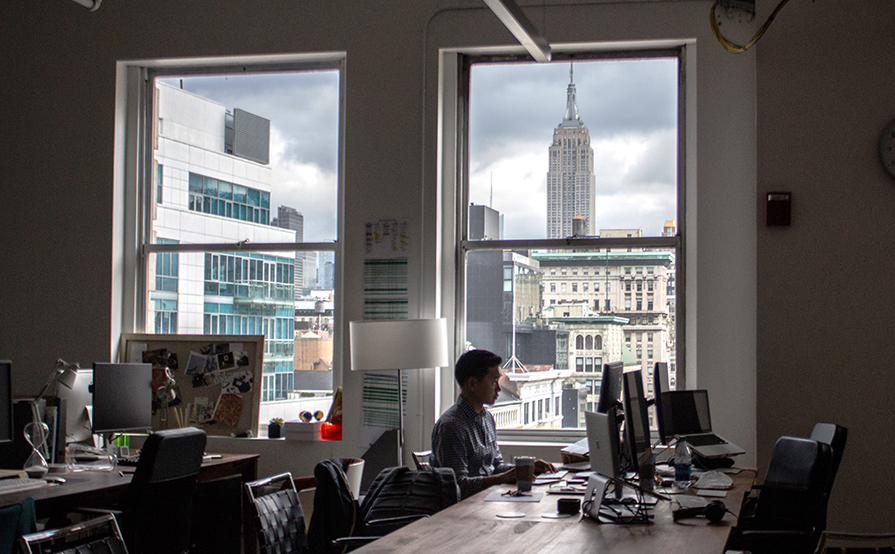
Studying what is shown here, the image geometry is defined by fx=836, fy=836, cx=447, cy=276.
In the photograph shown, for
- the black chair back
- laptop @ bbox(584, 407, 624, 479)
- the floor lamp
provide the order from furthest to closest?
the floor lamp → the black chair back → laptop @ bbox(584, 407, 624, 479)

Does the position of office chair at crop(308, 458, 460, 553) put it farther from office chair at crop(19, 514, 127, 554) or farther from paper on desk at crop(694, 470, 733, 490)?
paper on desk at crop(694, 470, 733, 490)

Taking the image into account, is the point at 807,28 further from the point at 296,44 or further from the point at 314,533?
the point at 314,533

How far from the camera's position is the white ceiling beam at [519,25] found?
11.9 feet

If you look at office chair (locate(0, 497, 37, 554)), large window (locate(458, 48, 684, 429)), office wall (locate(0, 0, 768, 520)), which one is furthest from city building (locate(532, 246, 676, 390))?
office chair (locate(0, 497, 37, 554))

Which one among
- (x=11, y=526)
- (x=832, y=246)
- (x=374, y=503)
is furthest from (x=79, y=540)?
(x=832, y=246)

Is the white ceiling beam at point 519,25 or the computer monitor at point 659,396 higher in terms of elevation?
the white ceiling beam at point 519,25

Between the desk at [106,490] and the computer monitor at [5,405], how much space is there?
1.06 feet

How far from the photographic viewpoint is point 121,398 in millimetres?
4566

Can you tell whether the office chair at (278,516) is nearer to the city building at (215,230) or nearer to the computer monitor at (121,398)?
the computer monitor at (121,398)

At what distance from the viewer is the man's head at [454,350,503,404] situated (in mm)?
3936

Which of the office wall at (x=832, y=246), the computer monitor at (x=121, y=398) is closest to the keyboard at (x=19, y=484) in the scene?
the computer monitor at (x=121, y=398)

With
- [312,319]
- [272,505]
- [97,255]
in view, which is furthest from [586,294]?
[97,255]

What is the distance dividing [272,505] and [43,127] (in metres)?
3.81

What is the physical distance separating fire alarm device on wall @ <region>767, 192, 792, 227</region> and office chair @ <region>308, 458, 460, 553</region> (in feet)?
8.03
